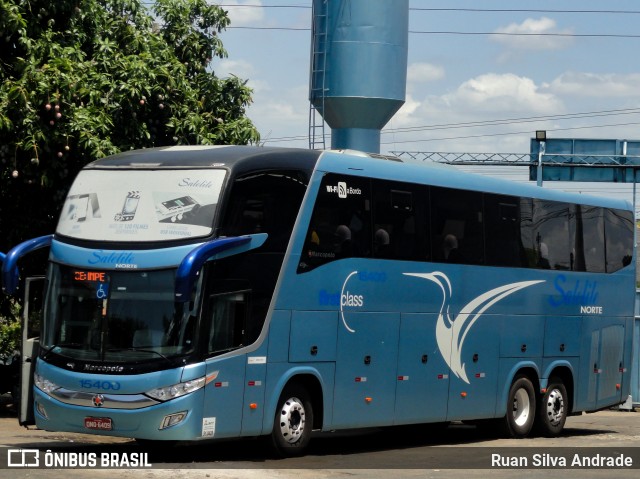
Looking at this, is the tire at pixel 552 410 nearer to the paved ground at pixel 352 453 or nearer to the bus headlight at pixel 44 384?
the paved ground at pixel 352 453

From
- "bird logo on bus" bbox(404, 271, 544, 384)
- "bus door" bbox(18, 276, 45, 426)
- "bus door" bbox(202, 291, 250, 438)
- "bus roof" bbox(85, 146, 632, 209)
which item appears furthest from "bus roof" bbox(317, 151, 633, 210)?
"bus door" bbox(18, 276, 45, 426)

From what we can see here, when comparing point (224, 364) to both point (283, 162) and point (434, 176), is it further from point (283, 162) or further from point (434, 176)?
point (434, 176)

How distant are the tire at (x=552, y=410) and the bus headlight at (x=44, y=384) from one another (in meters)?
9.53

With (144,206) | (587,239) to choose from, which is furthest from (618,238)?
(144,206)

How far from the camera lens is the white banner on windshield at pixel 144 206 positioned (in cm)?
1482

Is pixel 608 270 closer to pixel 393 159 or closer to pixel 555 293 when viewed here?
→ pixel 555 293

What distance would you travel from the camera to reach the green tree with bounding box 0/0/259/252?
65.2ft

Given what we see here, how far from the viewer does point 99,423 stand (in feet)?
47.9

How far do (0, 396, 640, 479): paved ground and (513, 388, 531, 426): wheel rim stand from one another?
1.26 feet

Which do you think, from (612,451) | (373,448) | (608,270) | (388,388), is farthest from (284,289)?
(608,270)

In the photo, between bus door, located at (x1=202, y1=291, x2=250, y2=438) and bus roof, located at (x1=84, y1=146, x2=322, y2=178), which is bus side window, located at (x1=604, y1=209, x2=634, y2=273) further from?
bus door, located at (x1=202, y1=291, x2=250, y2=438)

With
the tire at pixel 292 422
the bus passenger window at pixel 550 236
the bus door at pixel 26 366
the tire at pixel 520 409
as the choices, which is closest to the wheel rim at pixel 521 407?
the tire at pixel 520 409

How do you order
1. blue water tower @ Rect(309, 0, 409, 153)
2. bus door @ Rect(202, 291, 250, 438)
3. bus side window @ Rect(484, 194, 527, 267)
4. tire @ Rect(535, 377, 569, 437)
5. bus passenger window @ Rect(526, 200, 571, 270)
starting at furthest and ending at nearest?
blue water tower @ Rect(309, 0, 409, 153), tire @ Rect(535, 377, 569, 437), bus passenger window @ Rect(526, 200, 571, 270), bus side window @ Rect(484, 194, 527, 267), bus door @ Rect(202, 291, 250, 438)

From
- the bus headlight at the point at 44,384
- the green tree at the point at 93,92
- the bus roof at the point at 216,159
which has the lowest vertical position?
the bus headlight at the point at 44,384
